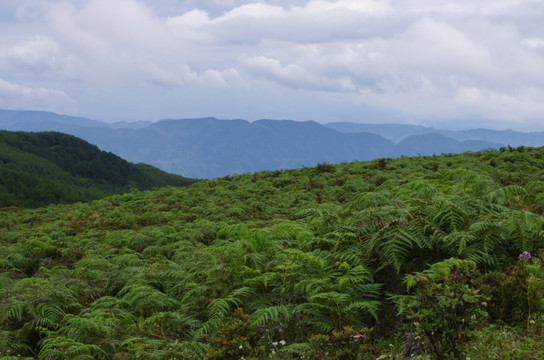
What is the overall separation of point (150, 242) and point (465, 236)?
8.39 m

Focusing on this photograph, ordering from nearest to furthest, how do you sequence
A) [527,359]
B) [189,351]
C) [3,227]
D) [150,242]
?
[527,359] → [189,351] → [150,242] → [3,227]

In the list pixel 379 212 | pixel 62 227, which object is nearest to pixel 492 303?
pixel 379 212

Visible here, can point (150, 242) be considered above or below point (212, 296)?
below

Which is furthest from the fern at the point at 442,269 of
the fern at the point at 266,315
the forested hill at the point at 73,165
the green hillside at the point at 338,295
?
the forested hill at the point at 73,165

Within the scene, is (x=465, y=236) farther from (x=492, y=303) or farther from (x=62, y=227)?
(x=62, y=227)

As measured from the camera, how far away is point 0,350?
4777 millimetres

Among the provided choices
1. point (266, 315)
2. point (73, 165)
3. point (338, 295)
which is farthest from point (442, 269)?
point (73, 165)

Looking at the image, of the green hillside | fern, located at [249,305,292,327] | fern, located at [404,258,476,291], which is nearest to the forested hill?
the green hillside

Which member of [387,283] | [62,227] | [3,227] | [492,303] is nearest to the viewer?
[492,303]

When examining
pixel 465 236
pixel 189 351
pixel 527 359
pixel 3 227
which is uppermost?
pixel 465 236

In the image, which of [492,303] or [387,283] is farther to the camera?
[387,283]

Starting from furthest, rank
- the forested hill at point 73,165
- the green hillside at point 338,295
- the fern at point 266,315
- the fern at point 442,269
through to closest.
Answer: the forested hill at point 73,165 → the fern at point 266,315 → the fern at point 442,269 → the green hillside at point 338,295

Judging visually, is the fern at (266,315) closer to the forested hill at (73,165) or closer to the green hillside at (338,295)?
the green hillside at (338,295)

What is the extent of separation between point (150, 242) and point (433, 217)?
787 cm
